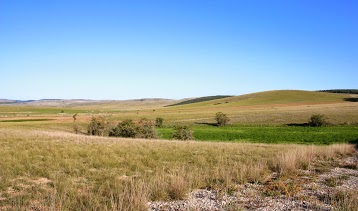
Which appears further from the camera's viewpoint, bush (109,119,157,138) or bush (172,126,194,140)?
bush (109,119,157,138)

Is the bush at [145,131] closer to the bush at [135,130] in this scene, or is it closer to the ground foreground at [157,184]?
the bush at [135,130]

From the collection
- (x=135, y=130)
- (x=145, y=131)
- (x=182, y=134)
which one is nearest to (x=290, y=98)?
(x=182, y=134)

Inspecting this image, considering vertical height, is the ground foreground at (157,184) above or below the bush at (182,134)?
above

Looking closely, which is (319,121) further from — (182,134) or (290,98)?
(290,98)

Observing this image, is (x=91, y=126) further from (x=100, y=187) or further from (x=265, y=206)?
(x=265, y=206)

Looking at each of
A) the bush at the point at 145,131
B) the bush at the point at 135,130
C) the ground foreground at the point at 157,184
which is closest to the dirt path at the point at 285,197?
the ground foreground at the point at 157,184

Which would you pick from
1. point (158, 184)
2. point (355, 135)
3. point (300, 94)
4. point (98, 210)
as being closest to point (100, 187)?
point (158, 184)

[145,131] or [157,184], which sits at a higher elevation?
[157,184]

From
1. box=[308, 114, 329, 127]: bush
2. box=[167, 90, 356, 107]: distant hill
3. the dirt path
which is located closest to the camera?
the dirt path

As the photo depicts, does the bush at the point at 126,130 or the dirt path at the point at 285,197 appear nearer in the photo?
the dirt path at the point at 285,197

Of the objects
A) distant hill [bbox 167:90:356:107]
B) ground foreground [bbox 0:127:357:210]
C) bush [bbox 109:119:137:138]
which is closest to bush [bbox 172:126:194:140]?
bush [bbox 109:119:137:138]

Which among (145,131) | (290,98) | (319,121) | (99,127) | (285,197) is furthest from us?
(290,98)

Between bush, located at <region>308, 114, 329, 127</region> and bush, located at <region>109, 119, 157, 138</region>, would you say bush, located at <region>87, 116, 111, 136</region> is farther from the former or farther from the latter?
bush, located at <region>308, 114, 329, 127</region>

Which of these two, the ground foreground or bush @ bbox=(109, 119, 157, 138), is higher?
the ground foreground
